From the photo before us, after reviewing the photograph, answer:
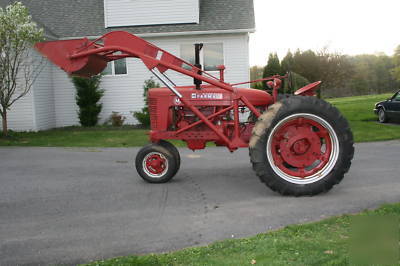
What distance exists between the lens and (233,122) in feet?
22.9

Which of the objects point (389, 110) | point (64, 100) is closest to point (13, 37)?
point (64, 100)

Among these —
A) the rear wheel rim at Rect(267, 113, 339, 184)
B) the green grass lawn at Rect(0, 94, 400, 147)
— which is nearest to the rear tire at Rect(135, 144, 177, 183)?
the rear wheel rim at Rect(267, 113, 339, 184)

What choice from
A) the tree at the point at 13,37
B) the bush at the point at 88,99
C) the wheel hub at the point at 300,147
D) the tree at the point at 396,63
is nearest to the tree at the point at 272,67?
the bush at the point at 88,99

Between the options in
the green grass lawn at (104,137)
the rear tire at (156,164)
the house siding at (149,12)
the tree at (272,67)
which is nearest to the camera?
the rear tire at (156,164)

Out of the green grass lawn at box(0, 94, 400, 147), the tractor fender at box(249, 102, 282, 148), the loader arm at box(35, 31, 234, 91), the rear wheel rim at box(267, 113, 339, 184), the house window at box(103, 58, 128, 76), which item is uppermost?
the house window at box(103, 58, 128, 76)

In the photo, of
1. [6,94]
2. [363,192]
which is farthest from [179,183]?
[6,94]

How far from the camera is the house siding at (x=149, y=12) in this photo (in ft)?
57.6

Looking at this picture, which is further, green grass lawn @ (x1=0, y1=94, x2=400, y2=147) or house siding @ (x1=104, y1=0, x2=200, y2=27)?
house siding @ (x1=104, y1=0, x2=200, y2=27)

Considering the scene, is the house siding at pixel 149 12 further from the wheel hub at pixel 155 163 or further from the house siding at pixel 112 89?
the wheel hub at pixel 155 163

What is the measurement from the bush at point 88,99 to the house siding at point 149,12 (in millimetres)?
2590

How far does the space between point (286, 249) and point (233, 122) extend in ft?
10.6

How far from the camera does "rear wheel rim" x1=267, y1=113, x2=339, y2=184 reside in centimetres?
612

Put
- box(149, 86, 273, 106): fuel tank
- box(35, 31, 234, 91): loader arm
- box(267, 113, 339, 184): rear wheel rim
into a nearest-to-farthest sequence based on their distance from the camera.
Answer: box(267, 113, 339, 184): rear wheel rim → box(35, 31, 234, 91): loader arm → box(149, 86, 273, 106): fuel tank

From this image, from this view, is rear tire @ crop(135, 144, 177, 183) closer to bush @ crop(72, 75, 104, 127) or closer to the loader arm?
the loader arm
